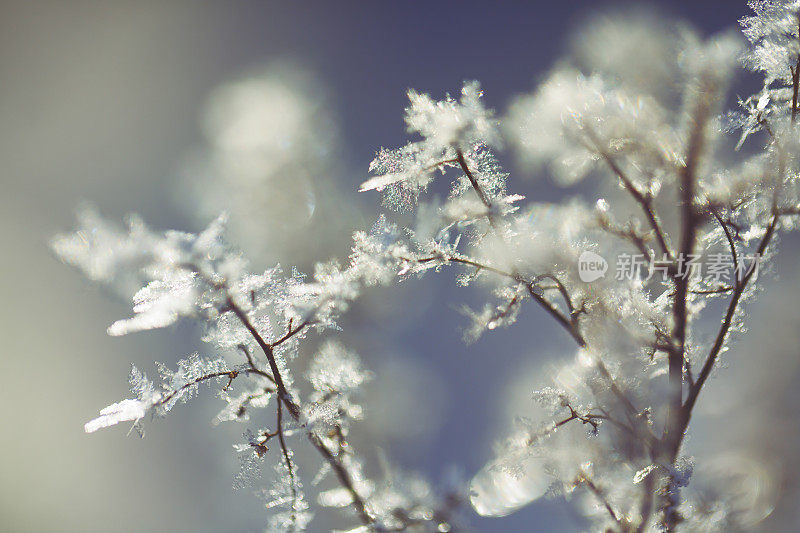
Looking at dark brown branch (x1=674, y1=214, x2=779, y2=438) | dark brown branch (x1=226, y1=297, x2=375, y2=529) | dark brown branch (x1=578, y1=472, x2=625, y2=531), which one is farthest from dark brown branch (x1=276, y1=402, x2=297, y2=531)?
dark brown branch (x1=674, y1=214, x2=779, y2=438)

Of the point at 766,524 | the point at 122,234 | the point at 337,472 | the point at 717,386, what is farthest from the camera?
the point at 717,386

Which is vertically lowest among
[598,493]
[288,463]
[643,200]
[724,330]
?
[598,493]

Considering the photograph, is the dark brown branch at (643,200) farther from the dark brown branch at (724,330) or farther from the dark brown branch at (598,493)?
the dark brown branch at (598,493)

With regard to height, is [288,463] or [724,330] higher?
[724,330]

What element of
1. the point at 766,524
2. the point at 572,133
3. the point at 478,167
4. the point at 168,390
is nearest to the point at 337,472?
the point at 168,390

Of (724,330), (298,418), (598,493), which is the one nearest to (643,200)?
(724,330)

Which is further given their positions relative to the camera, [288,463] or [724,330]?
[724,330]

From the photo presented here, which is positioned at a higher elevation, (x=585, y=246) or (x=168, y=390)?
(x=585, y=246)

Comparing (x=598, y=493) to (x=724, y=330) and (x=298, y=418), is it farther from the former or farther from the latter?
(x=298, y=418)

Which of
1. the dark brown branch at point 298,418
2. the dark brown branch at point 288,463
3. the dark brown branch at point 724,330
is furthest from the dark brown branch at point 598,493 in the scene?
the dark brown branch at point 288,463

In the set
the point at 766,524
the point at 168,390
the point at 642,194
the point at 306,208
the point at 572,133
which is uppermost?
the point at 306,208

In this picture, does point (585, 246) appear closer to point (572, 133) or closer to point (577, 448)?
point (572, 133)
